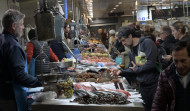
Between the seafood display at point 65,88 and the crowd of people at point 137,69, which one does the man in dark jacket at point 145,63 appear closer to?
the crowd of people at point 137,69

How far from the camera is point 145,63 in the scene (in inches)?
151

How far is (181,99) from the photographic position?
229 centimetres

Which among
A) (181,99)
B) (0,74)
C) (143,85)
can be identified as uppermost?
(0,74)

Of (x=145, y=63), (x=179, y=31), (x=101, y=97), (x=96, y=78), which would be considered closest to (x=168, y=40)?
(x=179, y=31)

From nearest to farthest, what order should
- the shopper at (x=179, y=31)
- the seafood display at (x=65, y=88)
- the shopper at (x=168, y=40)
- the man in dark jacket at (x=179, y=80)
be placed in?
the man in dark jacket at (x=179, y=80), the seafood display at (x=65, y=88), the shopper at (x=179, y=31), the shopper at (x=168, y=40)

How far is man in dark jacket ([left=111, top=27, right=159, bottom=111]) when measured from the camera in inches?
150

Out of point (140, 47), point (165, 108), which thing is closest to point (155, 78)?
point (140, 47)

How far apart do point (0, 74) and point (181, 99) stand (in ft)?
7.02

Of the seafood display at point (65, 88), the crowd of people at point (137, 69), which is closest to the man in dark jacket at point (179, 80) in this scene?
the crowd of people at point (137, 69)

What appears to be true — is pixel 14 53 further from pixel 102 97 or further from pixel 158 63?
pixel 158 63

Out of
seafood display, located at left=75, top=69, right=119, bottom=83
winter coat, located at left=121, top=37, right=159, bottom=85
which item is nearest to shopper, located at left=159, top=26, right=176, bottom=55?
winter coat, located at left=121, top=37, right=159, bottom=85

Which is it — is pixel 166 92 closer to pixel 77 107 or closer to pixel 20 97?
pixel 77 107

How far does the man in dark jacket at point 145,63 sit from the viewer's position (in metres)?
3.82

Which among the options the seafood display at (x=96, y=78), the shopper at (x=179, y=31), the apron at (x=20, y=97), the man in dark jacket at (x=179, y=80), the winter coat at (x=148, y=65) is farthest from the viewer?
the shopper at (x=179, y=31)
